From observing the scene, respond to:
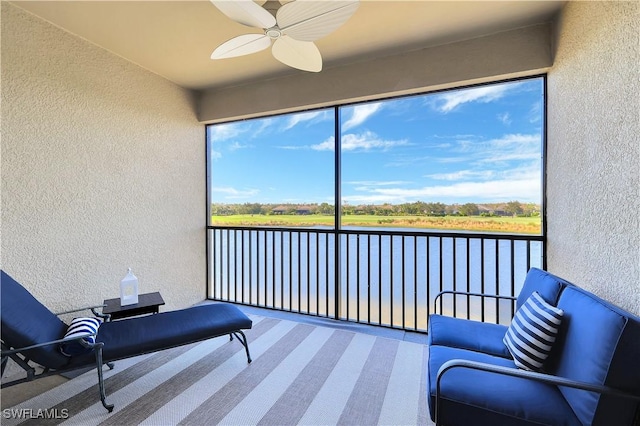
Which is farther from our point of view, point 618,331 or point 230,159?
point 230,159

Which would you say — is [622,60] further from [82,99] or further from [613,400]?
[82,99]

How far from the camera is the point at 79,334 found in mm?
1753

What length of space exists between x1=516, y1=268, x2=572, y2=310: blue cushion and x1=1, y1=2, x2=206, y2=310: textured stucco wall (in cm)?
349

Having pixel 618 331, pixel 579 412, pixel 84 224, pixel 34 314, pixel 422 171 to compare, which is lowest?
pixel 579 412

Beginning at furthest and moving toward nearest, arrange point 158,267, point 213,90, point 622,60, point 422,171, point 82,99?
1. point 213,90
2. point 158,267
3. point 422,171
4. point 82,99
5. point 622,60

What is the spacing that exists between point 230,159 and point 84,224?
1.78 meters

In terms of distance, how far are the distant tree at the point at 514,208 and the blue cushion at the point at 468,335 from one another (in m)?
1.08

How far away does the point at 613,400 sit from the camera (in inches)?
40.9

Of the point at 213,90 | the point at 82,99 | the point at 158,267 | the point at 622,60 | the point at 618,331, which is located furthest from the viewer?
the point at 213,90

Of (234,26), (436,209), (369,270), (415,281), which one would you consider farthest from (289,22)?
(415,281)

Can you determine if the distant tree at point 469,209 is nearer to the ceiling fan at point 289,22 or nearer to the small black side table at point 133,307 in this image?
the ceiling fan at point 289,22

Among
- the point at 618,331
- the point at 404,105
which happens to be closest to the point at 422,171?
the point at 404,105

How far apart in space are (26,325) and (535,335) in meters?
2.88

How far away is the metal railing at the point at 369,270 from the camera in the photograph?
8.50 ft
